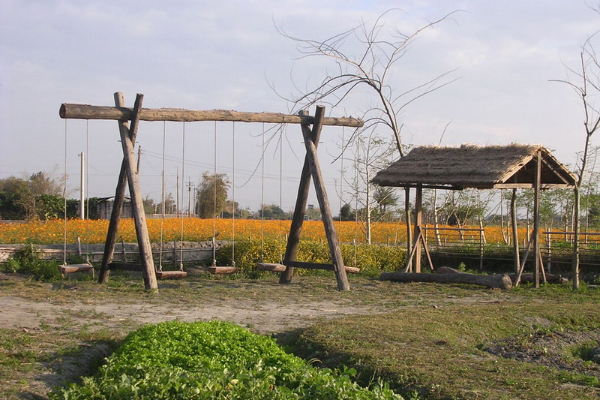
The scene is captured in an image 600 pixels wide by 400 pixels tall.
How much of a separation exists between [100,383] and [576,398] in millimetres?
3654

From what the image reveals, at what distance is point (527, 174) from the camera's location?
16375mm

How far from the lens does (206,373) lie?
533 centimetres

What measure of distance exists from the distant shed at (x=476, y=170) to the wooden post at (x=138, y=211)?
5725 millimetres

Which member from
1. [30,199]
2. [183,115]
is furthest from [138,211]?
[30,199]

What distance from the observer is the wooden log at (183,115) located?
11.2m

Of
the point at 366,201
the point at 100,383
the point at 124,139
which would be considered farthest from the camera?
the point at 366,201

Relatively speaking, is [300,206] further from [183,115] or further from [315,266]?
[183,115]

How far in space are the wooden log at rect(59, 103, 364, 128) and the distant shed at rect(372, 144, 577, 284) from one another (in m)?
1.83

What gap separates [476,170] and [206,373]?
10.1 meters

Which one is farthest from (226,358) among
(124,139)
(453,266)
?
(453,266)

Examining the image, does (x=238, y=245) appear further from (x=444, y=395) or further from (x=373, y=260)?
(x=444, y=395)

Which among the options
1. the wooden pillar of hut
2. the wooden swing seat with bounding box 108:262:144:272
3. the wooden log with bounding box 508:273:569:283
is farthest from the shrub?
the wooden log with bounding box 508:273:569:283

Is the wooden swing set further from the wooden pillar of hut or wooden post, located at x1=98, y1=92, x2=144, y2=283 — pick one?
the wooden pillar of hut

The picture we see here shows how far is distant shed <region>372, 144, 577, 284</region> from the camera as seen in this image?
45.7ft
